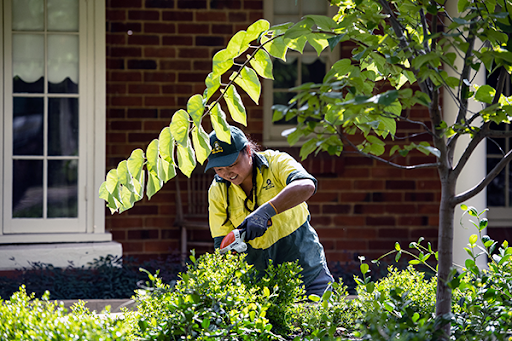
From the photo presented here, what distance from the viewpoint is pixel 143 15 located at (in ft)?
16.0

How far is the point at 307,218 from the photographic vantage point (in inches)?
110

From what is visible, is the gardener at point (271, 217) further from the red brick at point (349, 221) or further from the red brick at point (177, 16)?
the red brick at point (177, 16)

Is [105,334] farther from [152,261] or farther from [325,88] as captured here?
[152,261]

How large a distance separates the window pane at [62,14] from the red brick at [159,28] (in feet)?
2.09

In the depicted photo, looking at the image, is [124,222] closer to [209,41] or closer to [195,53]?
[195,53]

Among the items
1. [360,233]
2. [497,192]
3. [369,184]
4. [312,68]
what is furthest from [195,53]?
[497,192]

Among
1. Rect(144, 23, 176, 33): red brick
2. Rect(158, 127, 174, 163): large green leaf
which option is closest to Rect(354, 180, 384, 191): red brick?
Rect(144, 23, 176, 33): red brick

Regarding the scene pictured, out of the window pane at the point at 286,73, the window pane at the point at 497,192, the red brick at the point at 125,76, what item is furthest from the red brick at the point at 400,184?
the red brick at the point at 125,76

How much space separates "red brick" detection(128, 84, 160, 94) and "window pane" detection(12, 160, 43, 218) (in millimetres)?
1039

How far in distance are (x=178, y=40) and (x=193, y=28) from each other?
182mm

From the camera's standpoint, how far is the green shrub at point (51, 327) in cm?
124

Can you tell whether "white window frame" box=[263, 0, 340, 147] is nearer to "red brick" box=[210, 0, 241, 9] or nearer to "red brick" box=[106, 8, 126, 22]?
"red brick" box=[210, 0, 241, 9]

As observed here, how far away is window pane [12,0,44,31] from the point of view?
4.48 metres

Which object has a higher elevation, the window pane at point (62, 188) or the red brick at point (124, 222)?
the window pane at point (62, 188)
